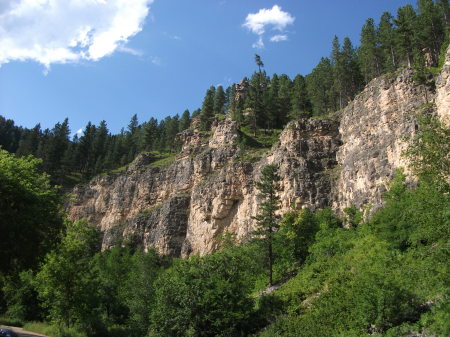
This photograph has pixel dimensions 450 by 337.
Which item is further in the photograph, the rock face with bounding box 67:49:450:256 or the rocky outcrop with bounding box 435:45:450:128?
the rock face with bounding box 67:49:450:256

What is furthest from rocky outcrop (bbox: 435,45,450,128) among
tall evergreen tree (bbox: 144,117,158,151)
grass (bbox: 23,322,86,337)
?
tall evergreen tree (bbox: 144,117,158,151)

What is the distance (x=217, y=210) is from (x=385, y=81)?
104 feet

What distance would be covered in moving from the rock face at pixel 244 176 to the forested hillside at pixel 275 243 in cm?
50

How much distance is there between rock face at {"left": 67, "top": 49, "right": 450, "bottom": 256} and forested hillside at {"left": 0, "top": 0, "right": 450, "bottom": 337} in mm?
497

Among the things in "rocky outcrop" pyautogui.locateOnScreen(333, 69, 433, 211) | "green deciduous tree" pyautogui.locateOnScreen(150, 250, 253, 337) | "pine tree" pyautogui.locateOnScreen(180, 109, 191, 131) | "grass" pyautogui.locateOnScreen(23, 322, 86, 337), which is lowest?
"grass" pyautogui.locateOnScreen(23, 322, 86, 337)

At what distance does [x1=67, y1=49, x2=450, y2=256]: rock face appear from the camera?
45781 millimetres

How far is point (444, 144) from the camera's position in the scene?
19.5 m

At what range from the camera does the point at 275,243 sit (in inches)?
1720

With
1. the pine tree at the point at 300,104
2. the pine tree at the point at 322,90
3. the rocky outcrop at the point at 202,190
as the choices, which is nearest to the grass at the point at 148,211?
the rocky outcrop at the point at 202,190

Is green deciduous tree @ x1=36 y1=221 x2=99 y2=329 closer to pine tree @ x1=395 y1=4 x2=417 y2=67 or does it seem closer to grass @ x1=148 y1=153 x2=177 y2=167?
grass @ x1=148 y1=153 x2=177 y2=167

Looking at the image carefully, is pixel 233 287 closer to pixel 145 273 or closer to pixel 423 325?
pixel 423 325

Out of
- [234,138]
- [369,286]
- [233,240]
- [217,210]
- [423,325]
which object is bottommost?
[423,325]

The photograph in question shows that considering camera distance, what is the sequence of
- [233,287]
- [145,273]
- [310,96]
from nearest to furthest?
[233,287] < [145,273] < [310,96]

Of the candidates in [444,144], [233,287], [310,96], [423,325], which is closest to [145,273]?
[233,287]
